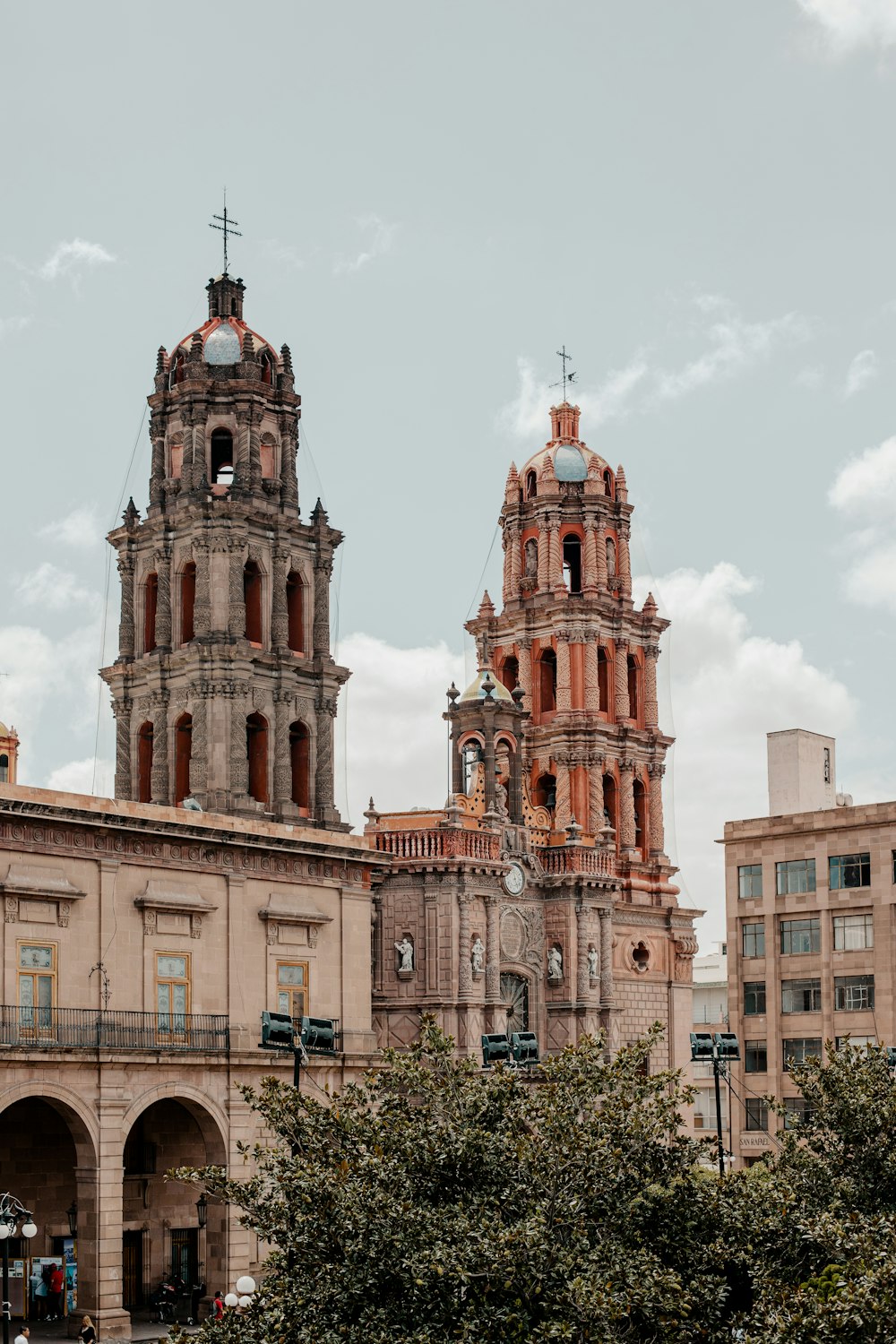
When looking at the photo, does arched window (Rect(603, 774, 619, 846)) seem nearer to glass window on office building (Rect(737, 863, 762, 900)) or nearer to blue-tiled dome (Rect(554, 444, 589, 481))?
glass window on office building (Rect(737, 863, 762, 900))

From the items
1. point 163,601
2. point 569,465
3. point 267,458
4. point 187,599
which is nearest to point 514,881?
point 187,599

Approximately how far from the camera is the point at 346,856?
6125 cm

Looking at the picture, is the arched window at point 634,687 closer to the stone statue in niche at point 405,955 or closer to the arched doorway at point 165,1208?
the stone statue in niche at point 405,955

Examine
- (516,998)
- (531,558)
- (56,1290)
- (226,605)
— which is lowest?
(56,1290)

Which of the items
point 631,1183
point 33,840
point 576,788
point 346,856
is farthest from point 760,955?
point 631,1183

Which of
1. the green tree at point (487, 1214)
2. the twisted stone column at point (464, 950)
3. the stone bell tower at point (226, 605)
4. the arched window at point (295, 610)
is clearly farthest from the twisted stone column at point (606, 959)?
the green tree at point (487, 1214)

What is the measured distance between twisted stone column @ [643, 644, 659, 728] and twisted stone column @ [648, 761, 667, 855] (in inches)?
84.3

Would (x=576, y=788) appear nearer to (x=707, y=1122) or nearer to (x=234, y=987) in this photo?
(x=707, y=1122)

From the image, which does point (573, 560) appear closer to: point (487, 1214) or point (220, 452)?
point (220, 452)

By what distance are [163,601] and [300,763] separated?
312 inches

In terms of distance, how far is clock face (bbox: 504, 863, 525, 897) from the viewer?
263ft

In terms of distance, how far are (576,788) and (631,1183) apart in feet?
200

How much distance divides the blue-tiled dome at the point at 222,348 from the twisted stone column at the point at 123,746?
1340cm

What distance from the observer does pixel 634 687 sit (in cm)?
9381
